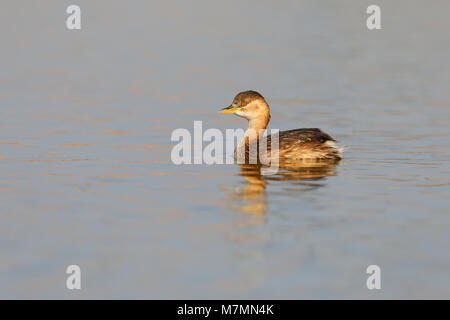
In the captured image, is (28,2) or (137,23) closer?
(137,23)

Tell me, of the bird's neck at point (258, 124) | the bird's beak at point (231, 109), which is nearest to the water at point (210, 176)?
the bird's beak at point (231, 109)

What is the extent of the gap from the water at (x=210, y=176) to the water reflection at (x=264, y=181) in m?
0.05

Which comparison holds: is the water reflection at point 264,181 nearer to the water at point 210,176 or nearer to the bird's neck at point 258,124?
the water at point 210,176

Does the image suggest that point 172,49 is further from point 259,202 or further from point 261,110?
point 259,202

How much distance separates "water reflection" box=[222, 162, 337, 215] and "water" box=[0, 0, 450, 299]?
0.05 meters

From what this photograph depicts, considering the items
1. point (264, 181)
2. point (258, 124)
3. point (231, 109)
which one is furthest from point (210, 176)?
point (258, 124)

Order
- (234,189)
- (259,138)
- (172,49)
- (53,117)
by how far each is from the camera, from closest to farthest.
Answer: (234,189), (259,138), (53,117), (172,49)

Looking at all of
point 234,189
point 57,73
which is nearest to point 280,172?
point 234,189

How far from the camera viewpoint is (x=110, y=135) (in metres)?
14.6

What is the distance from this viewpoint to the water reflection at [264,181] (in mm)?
9710

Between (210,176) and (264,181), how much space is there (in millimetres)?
855

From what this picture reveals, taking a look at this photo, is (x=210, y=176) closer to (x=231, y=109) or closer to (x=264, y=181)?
(x=264, y=181)

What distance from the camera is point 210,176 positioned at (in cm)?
1170
